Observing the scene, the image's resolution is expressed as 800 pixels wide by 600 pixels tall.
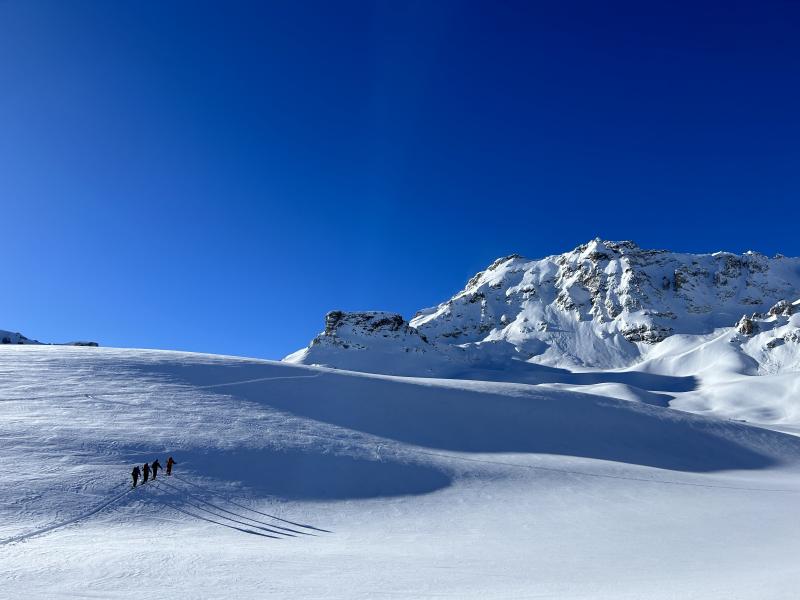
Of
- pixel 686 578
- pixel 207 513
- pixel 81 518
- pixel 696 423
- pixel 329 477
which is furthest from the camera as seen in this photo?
pixel 696 423

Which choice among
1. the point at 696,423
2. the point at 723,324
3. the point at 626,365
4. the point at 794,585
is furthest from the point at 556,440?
the point at 723,324

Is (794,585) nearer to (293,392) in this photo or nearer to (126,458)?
(126,458)

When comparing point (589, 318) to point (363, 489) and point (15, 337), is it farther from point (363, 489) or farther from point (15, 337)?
point (363, 489)

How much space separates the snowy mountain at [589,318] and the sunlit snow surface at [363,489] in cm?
8916

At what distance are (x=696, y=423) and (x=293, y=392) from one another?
95.4 ft

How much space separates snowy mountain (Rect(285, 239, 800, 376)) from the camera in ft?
442

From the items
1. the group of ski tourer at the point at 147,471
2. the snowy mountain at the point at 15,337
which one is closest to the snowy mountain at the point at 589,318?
the snowy mountain at the point at 15,337

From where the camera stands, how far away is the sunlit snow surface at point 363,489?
35.8 feet

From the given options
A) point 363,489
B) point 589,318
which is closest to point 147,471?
point 363,489

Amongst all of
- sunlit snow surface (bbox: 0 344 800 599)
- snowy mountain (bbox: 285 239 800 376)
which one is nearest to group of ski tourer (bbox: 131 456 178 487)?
sunlit snow surface (bbox: 0 344 800 599)

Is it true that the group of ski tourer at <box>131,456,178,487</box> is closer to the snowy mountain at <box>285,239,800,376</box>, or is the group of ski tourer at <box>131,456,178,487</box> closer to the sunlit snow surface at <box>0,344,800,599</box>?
the sunlit snow surface at <box>0,344,800,599</box>

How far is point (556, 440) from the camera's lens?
3441 centimetres

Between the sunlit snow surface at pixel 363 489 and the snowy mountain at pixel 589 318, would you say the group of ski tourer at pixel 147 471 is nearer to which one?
the sunlit snow surface at pixel 363 489

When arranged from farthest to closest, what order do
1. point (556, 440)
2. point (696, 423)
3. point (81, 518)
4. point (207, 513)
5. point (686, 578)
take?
point (696, 423) → point (556, 440) → point (207, 513) → point (81, 518) → point (686, 578)
